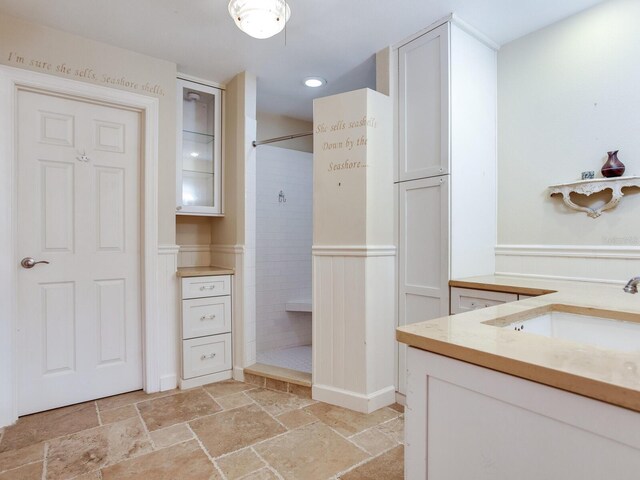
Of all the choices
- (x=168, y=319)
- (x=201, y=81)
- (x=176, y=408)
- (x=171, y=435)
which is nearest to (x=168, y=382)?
(x=176, y=408)

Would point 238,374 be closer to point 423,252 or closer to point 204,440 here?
point 204,440

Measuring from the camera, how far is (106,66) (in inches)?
99.1

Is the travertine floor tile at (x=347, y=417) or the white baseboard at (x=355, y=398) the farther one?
the white baseboard at (x=355, y=398)

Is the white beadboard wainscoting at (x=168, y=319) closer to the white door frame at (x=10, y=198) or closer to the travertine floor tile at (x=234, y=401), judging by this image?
the travertine floor tile at (x=234, y=401)

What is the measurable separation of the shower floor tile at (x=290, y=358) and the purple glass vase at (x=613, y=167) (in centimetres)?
241

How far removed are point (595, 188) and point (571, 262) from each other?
45cm

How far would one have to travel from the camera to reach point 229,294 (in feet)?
9.68

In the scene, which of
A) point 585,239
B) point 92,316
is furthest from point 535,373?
point 92,316

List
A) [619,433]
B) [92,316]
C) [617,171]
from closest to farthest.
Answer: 1. [619,433]
2. [617,171]
3. [92,316]

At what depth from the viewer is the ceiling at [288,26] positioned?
6.86 ft

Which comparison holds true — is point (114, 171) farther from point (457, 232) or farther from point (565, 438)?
point (565, 438)

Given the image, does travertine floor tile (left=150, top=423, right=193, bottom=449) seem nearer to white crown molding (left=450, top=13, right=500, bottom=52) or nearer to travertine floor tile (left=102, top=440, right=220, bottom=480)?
travertine floor tile (left=102, top=440, right=220, bottom=480)

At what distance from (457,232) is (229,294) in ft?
5.99

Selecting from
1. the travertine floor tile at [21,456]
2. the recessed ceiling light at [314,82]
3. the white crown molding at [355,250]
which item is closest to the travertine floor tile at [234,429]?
the travertine floor tile at [21,456]
